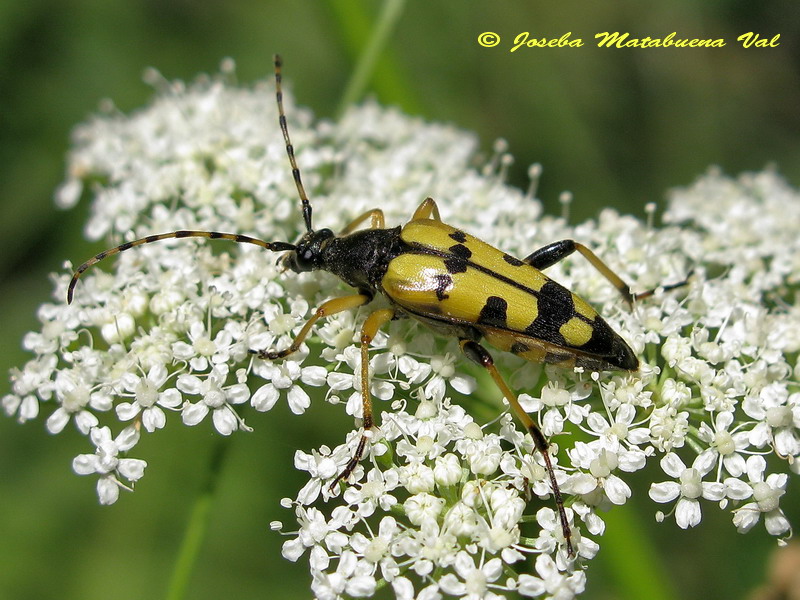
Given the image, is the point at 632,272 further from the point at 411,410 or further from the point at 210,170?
the point at 210,170

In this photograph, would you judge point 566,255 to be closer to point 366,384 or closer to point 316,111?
point 366,384

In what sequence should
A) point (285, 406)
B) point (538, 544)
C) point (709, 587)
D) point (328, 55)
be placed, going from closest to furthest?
point (538, 544) → point (709, 587) → point (285, 406) → point (328, 55)

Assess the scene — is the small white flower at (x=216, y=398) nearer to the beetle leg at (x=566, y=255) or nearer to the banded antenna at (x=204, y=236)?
the banded antenna at (x=204, y=236)

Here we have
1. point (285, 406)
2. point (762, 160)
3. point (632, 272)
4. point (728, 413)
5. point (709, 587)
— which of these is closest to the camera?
point (728, 413)

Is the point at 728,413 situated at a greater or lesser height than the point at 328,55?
lesser

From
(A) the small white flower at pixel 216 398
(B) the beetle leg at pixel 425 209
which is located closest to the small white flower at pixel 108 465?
(A) the small white flower at pixel 216 398

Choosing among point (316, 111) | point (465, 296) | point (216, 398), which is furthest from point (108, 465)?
point (316, 111)

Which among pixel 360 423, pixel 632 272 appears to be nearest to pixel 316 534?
pixel 360 423

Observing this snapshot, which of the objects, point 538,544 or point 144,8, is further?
point 144,8
